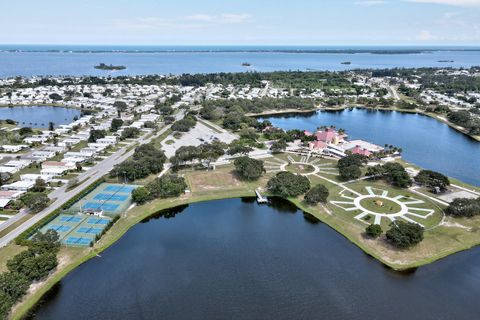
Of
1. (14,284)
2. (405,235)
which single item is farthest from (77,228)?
(405,235)

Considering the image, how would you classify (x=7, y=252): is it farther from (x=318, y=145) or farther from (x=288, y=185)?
(x=318, y=145)

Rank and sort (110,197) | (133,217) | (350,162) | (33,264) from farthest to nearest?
1. (350,162)
2. (110,197)
3. (133,217)
4. (33,264)

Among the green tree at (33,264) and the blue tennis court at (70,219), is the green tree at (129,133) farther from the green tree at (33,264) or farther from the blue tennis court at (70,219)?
the green tree at (33,264)

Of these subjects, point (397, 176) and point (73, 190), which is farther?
point (397, 176)

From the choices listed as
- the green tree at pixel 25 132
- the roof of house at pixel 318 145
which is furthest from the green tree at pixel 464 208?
the green tree at pixel 25 132

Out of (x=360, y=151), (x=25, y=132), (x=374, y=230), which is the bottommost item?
(x=374, y=230)
